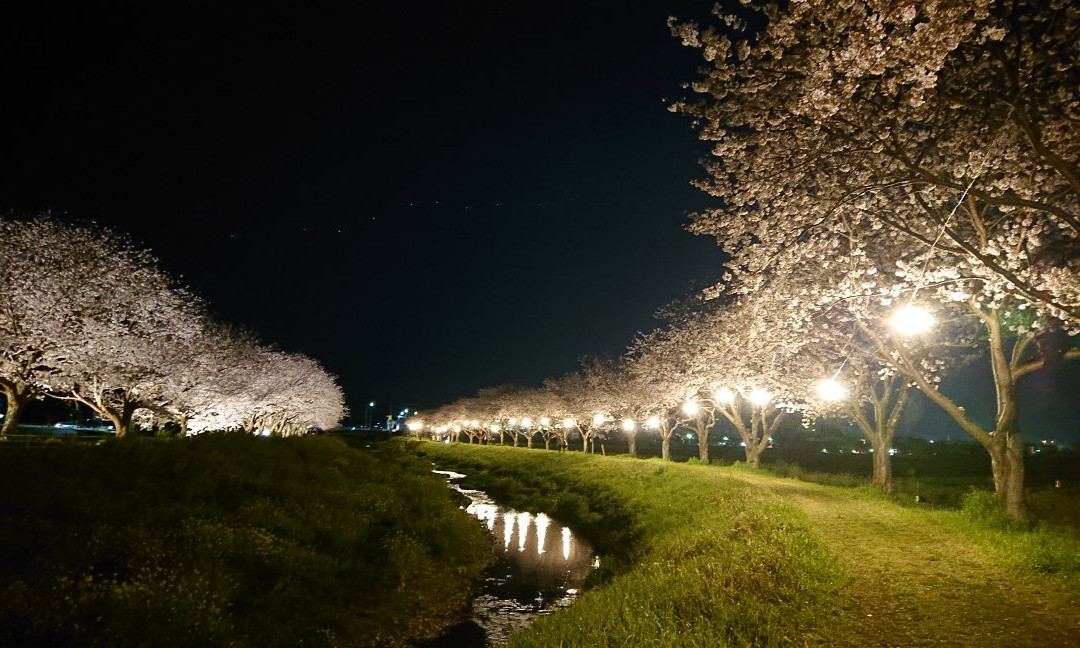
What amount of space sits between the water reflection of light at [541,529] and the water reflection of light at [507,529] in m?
1.30

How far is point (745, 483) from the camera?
25.7 m

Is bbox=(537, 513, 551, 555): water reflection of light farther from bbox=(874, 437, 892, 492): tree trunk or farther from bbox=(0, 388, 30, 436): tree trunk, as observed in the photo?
bbox=(0, 388, 30, 436): tree trunk

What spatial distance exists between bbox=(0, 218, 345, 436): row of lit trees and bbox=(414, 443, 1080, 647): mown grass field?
28807mm

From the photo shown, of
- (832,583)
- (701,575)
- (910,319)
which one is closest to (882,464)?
(910,319)

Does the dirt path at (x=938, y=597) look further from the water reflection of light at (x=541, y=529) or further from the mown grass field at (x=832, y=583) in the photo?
the water reflection of light at (x=541, y=529)

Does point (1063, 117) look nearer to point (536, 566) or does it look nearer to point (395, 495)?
point (536, 566)

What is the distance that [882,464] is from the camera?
27.9 meters

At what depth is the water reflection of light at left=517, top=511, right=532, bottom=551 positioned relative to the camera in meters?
26.0

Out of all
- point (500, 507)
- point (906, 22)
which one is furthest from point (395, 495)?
point (906, 22)

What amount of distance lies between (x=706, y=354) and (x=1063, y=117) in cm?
2422

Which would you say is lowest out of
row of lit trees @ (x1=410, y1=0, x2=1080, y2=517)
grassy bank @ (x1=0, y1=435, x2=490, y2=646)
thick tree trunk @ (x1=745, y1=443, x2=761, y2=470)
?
grassy bank @ (x1=0, y1=435, x2=490, y2=646)

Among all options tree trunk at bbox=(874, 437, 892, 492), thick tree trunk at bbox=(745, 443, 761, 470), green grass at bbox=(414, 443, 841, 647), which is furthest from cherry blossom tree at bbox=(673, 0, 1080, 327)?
thick tree trunk at bbox=(745, 443, 761, 470)

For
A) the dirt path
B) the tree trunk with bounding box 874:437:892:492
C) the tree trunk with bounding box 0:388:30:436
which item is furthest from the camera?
the tree trunk with bounding box 0:388:30:436

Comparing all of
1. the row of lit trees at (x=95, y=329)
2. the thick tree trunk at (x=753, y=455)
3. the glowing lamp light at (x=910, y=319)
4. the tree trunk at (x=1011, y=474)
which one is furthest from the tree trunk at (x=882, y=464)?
the row of lit trees at (x=95, y=329)
